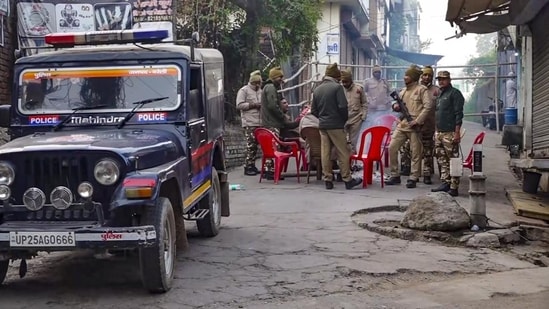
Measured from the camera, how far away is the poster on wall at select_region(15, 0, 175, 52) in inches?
452

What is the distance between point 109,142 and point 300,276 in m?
2.09

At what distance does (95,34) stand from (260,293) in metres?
3.05

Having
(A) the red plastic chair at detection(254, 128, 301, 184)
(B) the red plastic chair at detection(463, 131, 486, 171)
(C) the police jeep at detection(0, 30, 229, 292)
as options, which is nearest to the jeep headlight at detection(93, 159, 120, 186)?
(C) the police jeep at detection(0, 30, 229, 292)

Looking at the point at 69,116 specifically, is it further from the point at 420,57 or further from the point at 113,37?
the point at 420,57

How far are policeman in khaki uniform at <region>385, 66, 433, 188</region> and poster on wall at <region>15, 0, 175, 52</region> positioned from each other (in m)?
4.07

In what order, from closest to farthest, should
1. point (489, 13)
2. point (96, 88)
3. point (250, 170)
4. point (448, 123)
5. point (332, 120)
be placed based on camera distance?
point (96, 88), point (448, 123), point (332, 120), point (489, 13), point (250, 170)

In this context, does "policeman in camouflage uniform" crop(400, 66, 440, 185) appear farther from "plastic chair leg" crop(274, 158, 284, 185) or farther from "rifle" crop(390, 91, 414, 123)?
"plastic chair leg" crop(274, 158, 284, 185)

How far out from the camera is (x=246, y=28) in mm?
16297

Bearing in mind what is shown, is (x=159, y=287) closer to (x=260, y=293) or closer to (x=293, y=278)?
(x=260, y=293)

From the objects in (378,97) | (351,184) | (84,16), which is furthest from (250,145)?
(378,97)

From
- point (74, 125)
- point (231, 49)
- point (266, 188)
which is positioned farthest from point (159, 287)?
point (231, 49)

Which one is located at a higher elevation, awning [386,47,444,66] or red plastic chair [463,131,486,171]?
awning [386,47,444,66]

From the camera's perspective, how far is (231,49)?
16.3m

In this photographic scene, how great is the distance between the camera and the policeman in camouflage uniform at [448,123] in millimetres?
10836
